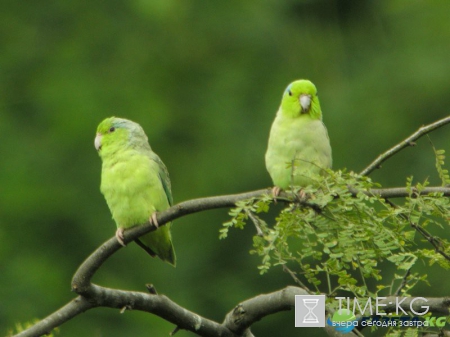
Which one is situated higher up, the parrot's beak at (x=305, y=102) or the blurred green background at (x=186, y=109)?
the blurred green background at (x=186, y=109)

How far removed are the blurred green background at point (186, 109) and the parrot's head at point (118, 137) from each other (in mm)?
7188

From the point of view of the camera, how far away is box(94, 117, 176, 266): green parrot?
18.0ft

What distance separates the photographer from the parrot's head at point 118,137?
5.80 m

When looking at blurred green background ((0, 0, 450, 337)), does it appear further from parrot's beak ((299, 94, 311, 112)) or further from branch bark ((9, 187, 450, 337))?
branch bark ((9, 187, 450, 337))

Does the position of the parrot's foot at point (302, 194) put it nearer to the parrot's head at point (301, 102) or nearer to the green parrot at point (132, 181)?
the green parrot at point (132, 181)

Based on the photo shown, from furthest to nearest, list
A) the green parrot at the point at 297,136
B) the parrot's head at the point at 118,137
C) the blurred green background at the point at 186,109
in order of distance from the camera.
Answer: the blurred green background at the point at 186,109, the parrot's head at the point at 118,137, the green parrot at the point at 297,136

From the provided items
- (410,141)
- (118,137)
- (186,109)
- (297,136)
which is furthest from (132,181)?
(186,109)

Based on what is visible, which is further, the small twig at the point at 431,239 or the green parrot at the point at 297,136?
the green parrot at the point at 297,136

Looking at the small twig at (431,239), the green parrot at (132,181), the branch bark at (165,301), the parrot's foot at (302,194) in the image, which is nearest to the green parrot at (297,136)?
the green parrot at (132,181)

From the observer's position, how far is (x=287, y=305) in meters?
4.48

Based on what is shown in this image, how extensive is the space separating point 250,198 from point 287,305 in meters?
0.78

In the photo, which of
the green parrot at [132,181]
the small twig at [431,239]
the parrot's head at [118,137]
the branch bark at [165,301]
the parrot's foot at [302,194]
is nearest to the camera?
the small twig at [431,239]

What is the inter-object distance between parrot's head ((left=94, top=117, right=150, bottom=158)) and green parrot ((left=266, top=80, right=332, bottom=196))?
841mm

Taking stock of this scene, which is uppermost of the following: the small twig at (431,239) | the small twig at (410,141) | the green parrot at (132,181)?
the green parrot at (132,181)
